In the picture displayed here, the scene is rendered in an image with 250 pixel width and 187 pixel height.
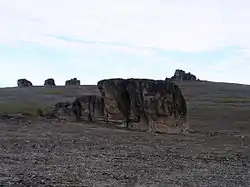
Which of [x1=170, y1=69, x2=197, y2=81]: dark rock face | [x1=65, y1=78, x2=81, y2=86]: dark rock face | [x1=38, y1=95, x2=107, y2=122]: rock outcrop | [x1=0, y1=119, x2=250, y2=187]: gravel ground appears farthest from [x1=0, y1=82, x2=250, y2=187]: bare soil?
[x1=65, y1=78, x2=81, y2=86]: dark rock face

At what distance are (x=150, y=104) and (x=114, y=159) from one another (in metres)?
16.1

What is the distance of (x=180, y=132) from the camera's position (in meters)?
34.2

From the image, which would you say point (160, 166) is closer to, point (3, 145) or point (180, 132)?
point (3, 145)

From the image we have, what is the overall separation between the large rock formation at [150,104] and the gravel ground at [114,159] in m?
4.84

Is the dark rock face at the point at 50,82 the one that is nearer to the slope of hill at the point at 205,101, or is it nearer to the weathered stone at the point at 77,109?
the slope of hill at the point at 205,101

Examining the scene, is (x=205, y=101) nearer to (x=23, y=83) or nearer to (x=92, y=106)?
(x=92, y=106)

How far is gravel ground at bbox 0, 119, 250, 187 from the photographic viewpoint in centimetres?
1485

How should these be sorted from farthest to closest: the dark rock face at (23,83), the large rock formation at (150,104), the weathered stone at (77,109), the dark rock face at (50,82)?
the dark rock face at (50,82) < the dark rock face at (23,83) < the weathered stone at (77,109) < the large rock formation at (150,104)

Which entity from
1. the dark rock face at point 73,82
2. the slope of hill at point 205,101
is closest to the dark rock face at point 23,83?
the dark rock face at point 73,82

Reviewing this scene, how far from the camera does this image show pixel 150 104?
35031 millimetres

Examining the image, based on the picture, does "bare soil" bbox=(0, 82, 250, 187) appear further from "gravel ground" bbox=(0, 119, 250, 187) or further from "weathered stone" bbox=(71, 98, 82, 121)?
"weathered stone" bbox=(71, 98, 82, 121)

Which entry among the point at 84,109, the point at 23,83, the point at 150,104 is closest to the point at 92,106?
the point at 84,109

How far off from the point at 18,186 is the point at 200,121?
4162cm

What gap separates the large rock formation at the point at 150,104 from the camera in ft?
114
